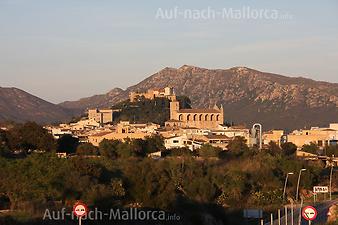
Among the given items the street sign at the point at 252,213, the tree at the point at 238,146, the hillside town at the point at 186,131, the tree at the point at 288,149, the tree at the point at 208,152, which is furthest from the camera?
the hillside town at the point at 186,131

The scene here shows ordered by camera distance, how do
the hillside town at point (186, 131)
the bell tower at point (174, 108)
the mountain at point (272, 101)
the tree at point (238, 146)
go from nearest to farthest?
1. the tree at point (238, 146)
2. the hillside town at point (186, 131)
3. the bell tower at point (174, 108)
4. the mountain at point (272, 101)

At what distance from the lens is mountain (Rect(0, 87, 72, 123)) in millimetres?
168375

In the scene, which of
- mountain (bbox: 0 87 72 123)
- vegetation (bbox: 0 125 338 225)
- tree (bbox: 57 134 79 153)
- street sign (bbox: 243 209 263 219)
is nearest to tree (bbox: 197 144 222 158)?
vegetation (bbox: 0 125 338 225)

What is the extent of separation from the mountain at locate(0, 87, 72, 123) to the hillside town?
53.4m

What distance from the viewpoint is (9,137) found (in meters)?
49.6

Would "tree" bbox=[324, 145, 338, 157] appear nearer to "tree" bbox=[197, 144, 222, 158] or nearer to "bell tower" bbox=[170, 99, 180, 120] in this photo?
"tree" bbox=[197, 144, 222, 158]

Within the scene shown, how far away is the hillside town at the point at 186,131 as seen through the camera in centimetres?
7181

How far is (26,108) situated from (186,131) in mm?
102394

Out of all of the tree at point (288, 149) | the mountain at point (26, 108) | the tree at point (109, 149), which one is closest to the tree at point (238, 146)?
the tree at point (288, 149)

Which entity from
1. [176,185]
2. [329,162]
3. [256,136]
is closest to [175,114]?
[256,136]

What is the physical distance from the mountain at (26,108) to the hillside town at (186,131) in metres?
53.4

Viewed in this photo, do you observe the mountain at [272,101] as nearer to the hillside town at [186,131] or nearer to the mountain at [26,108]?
the mountain at [26,108]

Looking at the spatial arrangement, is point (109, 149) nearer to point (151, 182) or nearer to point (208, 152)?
point (208, 152)

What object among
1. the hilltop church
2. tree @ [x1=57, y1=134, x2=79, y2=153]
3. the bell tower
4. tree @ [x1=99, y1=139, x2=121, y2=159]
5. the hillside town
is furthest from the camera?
the bell tower
